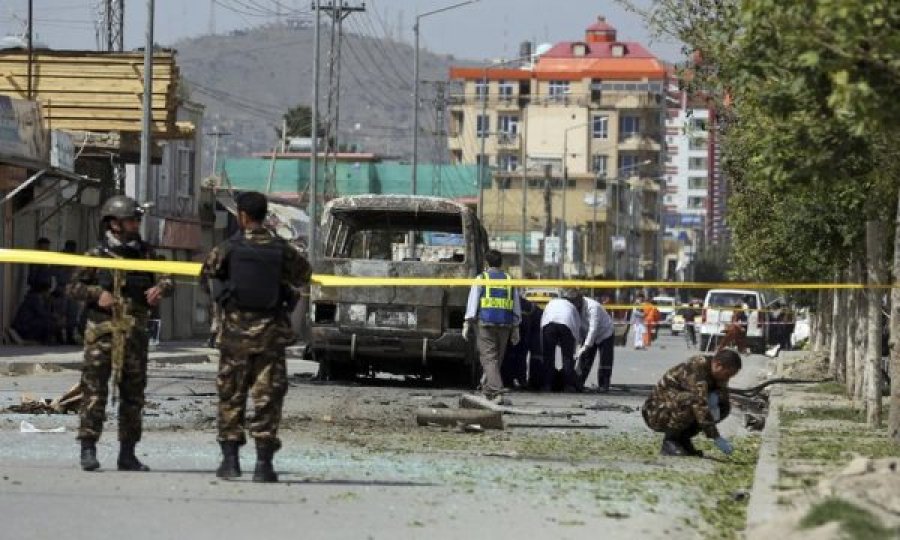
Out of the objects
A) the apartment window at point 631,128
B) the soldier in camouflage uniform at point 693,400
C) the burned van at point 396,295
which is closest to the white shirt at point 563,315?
the burned van at point 396,295

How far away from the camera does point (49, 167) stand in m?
33.5

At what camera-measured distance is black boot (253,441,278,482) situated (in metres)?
11.9

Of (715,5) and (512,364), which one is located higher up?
(715,5)

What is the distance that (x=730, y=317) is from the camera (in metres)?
54.5

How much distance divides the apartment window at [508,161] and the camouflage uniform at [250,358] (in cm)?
13819

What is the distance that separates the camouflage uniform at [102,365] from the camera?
40.9ft

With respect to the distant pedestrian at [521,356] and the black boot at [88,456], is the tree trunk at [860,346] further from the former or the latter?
the black boot at [88,456]

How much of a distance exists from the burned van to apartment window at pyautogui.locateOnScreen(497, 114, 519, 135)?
133573 mm

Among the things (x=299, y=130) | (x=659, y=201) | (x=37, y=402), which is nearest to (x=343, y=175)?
(x=299, y=130)

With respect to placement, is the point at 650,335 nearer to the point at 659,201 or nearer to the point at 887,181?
the point at 887,181

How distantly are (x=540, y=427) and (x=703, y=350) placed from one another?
3441 cm

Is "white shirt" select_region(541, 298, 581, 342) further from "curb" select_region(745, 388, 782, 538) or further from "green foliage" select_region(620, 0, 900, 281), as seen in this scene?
"curb" select_region(745, 388, 782, 538)

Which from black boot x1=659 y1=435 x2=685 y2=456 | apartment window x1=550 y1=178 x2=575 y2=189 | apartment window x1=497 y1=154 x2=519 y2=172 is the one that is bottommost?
black boot x1=659 y1=435 x2=685 y2=456

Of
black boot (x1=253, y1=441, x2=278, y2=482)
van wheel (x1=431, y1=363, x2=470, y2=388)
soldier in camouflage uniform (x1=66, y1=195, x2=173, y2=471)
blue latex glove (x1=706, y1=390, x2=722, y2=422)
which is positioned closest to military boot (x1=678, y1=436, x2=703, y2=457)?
blue latex glove (x1=706, y1=390, x2=722, y2=422)
